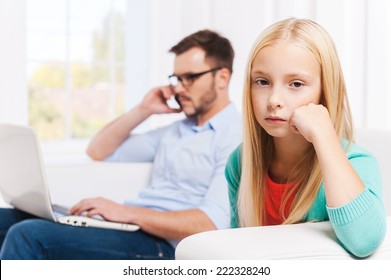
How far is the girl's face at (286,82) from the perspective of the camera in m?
1.51

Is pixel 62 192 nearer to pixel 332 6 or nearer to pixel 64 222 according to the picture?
pixel 64 222

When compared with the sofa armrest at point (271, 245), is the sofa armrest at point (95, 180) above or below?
below

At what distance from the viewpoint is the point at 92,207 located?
235 centimetres

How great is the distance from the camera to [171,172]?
8.54 feet

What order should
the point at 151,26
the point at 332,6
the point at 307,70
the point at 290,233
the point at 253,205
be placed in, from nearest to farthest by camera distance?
the point at 290,233, the point at 307,70, the point at 253,205, the point at 332,6, the point at 151,26

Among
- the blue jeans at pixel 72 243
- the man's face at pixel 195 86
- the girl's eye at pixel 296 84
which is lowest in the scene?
the blue jeans at pixel 72 243

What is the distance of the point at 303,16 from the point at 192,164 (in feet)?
3.08

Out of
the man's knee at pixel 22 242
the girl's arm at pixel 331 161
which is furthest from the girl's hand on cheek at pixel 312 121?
the man's knee at pixel 22 242

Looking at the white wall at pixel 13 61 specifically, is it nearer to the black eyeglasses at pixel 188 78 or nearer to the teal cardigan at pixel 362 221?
the black eyeglasses at pixel 188 78

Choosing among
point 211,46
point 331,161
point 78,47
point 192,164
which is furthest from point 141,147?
point 78,47

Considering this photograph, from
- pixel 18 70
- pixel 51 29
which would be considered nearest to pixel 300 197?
pixel 18 70

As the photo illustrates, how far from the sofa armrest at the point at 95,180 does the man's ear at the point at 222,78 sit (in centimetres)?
42

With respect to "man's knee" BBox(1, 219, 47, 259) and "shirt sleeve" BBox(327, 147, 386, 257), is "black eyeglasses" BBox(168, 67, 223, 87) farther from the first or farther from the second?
"shirt sleeve" BBox(327, 147, 386, 257)

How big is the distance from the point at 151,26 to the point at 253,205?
2.35m
